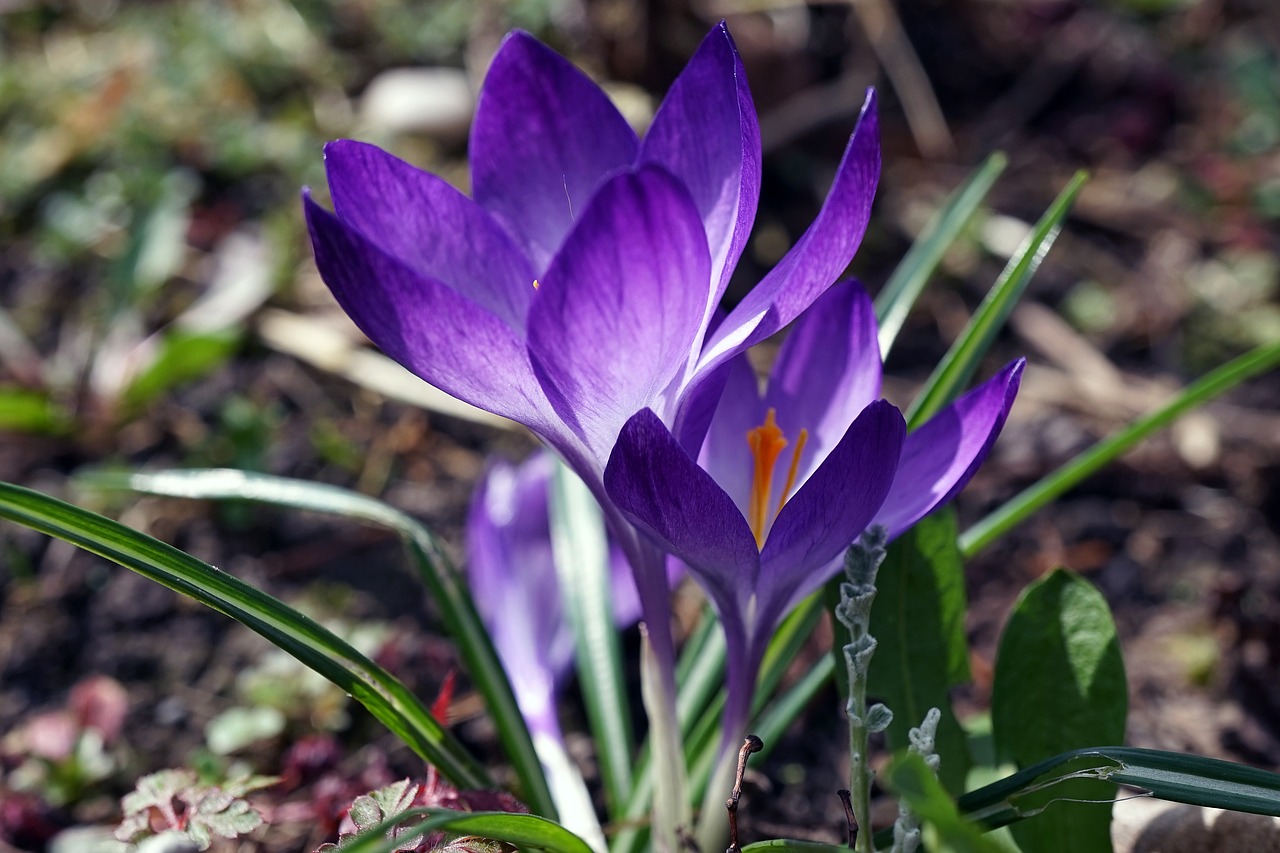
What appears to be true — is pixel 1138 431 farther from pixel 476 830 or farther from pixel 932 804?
pixel 476 830

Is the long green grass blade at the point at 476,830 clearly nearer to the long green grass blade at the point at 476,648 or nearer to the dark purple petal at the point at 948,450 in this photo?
the long green grass blade at the point at 476,648

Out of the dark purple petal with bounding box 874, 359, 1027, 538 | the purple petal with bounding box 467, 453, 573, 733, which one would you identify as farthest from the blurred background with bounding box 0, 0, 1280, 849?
the dark purple petal with bounding box 874, 359, 1027, 538

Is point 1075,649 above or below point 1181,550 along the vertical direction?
below

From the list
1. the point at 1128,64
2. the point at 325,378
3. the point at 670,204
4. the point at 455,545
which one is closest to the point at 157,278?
the point at 325,378

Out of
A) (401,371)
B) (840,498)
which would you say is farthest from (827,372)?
(401,371)

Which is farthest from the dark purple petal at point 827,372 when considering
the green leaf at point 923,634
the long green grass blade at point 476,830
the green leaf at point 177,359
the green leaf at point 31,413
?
the green leaf at point 31,413

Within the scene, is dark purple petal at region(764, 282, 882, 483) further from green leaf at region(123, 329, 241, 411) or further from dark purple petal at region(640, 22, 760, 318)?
green leaf at region(123, 329, 241, 411)

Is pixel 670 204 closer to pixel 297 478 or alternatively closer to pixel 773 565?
pixel 773 565
